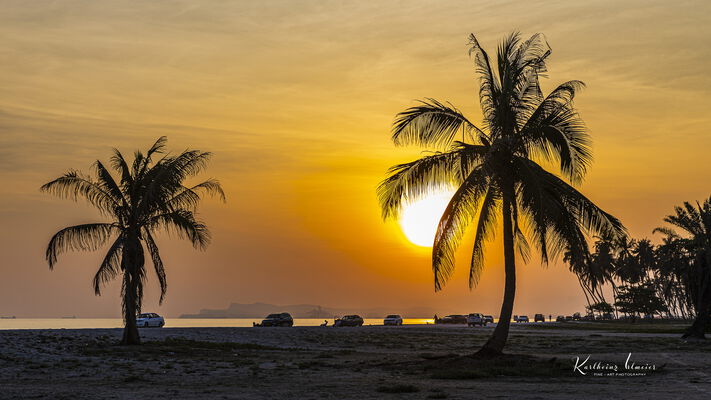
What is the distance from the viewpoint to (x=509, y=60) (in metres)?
26.7

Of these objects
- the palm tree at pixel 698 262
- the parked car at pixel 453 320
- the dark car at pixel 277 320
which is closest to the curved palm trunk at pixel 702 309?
the palm tree at pixel 698 262

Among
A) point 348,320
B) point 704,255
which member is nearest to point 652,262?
point 348,320

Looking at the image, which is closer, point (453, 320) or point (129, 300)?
point (129, 300)

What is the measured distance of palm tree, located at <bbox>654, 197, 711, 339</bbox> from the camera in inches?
1865

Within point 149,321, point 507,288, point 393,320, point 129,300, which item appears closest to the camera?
point 507,288

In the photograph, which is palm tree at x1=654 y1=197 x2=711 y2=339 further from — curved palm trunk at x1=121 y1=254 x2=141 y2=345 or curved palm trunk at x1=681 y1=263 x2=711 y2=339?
curved palm trunk at x1=121 y1=254 x2=141 y2=345

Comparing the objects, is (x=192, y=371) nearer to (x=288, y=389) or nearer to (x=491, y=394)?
(x=288, y=389)

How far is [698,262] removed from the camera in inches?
1908

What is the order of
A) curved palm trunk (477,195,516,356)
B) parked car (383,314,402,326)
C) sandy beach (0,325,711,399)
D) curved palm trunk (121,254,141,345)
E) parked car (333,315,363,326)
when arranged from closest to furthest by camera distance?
sandy beach (0,325,711,399) < curved palm trunk (477,195,516,356) < curved palm trunk (121,254,141,345) < parked car (333,315,363,326) < parked car (383,314,402,326)

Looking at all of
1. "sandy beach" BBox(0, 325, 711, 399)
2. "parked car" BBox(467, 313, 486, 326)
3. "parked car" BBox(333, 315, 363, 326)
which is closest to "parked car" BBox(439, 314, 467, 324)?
"parked car" BBox(467, 313, 486, 326)

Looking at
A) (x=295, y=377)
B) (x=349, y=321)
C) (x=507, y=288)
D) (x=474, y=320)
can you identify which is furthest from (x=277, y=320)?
(x=295, y=377)

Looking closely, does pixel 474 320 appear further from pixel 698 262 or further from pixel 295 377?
pixel 295 377

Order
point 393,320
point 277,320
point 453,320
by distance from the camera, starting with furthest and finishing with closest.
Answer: point 453,320, point 393,320, point 277,320

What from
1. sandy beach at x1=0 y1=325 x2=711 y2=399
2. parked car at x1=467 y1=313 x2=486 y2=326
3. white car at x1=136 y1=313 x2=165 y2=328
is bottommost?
sandy beach at x1=0 y1=325 x2=711 y2=399
